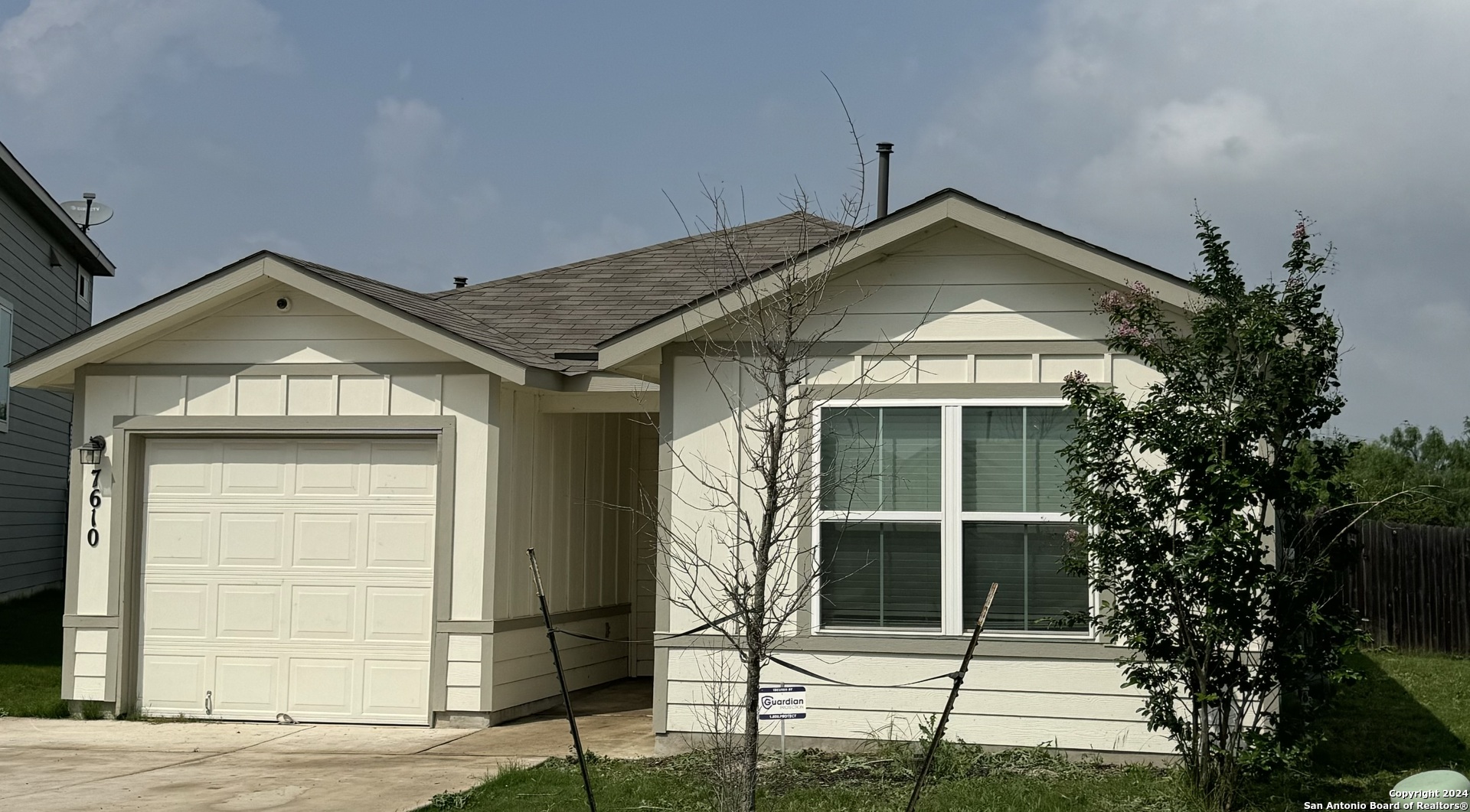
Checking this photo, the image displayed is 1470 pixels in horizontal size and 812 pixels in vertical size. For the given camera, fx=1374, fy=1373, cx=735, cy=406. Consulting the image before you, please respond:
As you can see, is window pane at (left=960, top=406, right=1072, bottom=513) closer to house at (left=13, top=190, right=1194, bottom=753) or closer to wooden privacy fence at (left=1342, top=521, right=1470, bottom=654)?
house at (left=13, top=190, right=1194, bottom=753)

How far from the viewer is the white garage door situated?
11188 millimetres

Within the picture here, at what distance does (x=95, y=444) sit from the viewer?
37.6 feet

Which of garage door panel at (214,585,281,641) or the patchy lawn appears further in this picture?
garage door panel at (214,585,281,641)

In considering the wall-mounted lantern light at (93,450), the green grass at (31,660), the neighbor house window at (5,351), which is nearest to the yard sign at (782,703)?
the wall-mounted lantern light at (93,450)

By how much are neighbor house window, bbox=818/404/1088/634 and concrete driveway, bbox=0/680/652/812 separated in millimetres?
2091

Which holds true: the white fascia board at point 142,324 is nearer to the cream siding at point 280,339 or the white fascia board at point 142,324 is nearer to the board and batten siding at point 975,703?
the cream siding at point 280,339

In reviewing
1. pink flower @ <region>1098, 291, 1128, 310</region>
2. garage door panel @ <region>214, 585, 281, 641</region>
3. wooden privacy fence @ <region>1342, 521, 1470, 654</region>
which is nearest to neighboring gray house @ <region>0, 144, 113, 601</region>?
garage door panel @ <region>214, 585, 281, 641</region>

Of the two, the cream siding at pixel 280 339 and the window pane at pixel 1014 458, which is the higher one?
the cream siding at pixel 280 339

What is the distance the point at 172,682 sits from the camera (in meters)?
11.4

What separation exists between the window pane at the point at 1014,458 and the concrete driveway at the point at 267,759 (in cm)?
307

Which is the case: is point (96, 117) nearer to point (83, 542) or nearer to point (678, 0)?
point (83, 542)

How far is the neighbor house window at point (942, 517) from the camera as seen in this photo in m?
9.30

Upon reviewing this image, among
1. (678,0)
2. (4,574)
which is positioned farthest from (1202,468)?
(4,574)

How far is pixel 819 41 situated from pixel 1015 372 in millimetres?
2649
